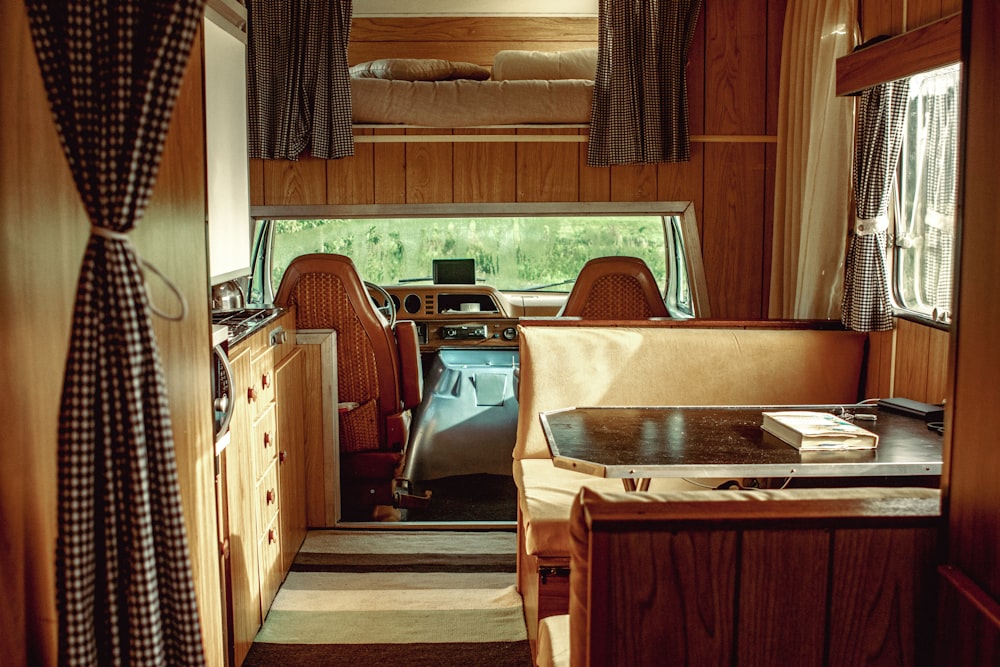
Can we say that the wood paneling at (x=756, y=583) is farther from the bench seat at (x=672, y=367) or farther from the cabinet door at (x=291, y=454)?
the cabinet door at (x=291, y=454)

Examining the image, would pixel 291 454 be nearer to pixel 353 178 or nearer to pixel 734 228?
pixel 353 178

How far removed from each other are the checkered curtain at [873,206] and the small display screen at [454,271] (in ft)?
8.53

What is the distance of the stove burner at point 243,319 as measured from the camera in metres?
2.59

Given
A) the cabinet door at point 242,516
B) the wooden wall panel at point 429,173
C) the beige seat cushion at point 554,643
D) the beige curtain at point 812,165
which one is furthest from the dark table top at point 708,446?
the wooden wall panel at point 429,173

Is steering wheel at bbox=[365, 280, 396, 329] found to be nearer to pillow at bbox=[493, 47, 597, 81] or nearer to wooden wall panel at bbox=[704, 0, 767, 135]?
pillow at bbox=[493, 47, 597, 81]

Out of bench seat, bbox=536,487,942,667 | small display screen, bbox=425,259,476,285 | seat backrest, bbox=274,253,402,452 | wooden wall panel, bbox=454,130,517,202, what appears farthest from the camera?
small display screen, bbox=425,259,476,285

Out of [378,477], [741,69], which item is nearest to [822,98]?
[741,69]

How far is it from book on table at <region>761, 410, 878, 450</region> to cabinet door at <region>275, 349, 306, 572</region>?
167 centimetres

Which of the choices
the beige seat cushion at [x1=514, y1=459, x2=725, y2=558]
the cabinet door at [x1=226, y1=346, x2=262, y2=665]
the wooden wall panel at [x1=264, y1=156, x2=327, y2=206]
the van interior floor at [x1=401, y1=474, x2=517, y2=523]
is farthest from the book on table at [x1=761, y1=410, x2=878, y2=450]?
the wooden wall panel at [x1=264, y1=156, x2=327, y2=206]

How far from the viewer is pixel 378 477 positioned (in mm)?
3918

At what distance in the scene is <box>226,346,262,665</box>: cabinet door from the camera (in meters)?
2.46

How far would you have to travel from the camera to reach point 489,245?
5387 millimetres

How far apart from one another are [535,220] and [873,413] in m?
2.87

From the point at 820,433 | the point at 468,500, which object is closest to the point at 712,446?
the point at 820,433
